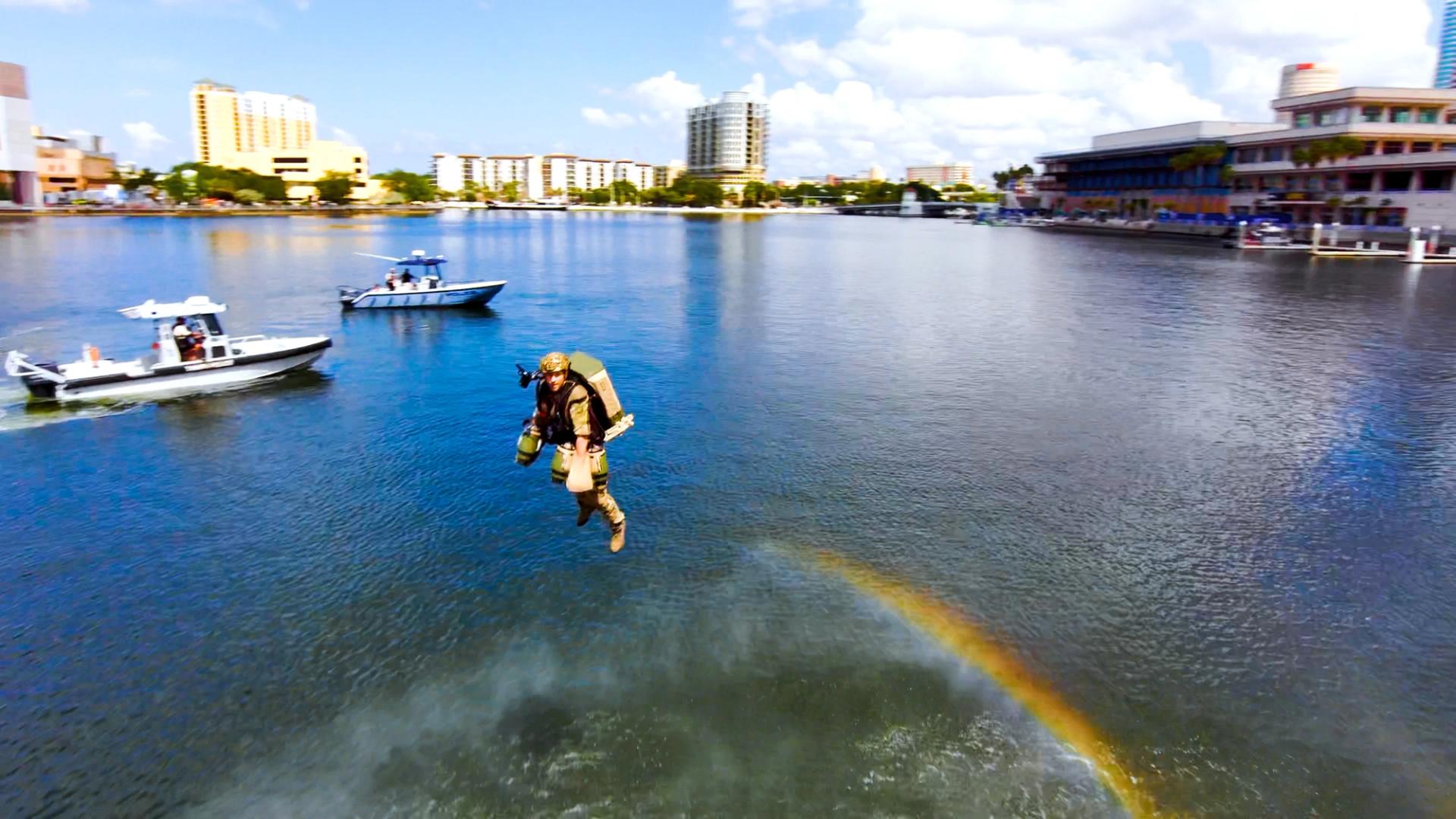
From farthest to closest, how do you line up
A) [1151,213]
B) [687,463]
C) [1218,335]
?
[1151,213], [1218,335], [687,463]

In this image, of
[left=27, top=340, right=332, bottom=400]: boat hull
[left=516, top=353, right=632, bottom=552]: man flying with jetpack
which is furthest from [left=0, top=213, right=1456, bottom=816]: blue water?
[left=516, top=353, right=632, bottom=552]: man flying with jetpack

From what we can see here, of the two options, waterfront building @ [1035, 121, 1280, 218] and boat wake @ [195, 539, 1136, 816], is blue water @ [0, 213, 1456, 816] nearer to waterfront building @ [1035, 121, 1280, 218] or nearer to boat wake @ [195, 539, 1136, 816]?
boat wake @ [195, 539, 1136, 816]

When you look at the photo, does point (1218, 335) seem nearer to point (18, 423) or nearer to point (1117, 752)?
point (1117, 752)

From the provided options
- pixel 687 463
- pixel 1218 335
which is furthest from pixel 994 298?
pixel 687 463

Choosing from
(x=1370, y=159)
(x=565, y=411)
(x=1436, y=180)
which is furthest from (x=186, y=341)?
(x=1370, y=159)

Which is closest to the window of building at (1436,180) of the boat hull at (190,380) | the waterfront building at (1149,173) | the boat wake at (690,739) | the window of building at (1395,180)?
the window of building at (1395,180)

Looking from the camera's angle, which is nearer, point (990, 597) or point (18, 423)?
point (990, 597)

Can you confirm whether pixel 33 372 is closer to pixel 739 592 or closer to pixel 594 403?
pixel 739 592
